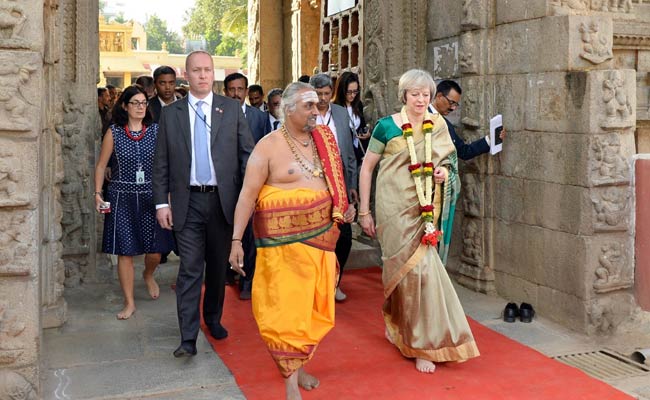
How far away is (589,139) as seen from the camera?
220 inches

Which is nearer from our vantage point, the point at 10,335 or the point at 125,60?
the point at 10,335

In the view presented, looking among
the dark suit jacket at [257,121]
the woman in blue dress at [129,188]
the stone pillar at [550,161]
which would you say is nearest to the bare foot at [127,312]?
the woman in blue dress at [129,188]

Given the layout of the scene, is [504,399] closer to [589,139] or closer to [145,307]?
[589,139]

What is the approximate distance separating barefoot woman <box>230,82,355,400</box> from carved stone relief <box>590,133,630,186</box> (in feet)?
7.10

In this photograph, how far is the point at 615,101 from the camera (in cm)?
561

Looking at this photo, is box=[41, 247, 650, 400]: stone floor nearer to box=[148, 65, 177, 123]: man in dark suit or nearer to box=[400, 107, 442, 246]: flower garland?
box=[400, 107, 442, 246]: flower garland

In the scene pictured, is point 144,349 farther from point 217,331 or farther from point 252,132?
point 252,132

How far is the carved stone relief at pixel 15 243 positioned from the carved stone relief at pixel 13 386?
1.74 feet

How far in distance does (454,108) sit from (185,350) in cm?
296

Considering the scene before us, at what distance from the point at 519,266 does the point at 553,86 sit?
149cm

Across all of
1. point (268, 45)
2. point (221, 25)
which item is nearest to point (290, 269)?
point (268, 45)

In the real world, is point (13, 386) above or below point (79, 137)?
below

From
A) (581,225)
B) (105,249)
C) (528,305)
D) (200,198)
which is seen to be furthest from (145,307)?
(581,225)

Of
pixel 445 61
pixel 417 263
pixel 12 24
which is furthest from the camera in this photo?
pixel 445 61
